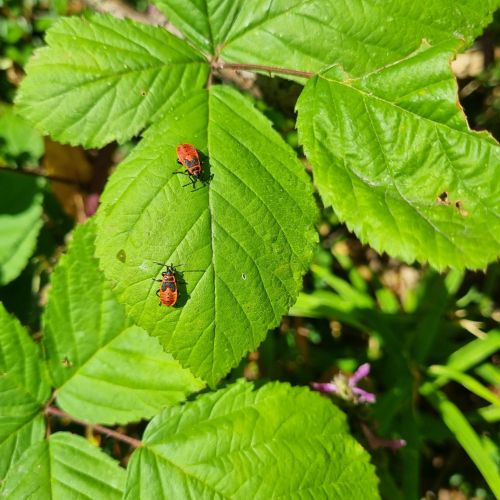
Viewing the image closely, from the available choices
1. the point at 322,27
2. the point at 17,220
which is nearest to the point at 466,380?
the point at 322,27

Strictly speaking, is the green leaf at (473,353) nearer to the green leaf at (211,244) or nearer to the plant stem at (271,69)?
the green leaf at (211,244)

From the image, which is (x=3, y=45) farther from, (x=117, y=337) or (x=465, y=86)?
(x=465, y=86)

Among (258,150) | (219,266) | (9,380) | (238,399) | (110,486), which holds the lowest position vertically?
A: (110,486)

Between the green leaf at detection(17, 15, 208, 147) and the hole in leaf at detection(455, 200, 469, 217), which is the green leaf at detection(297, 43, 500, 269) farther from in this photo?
the green leaf at detection(17, 15, 208, 147)

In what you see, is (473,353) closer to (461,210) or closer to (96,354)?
(461,210)

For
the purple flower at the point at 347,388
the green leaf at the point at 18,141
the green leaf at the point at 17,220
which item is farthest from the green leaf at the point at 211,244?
the green leaf at the point at 18,141

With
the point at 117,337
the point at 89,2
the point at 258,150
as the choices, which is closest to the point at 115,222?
the point at 258,150
